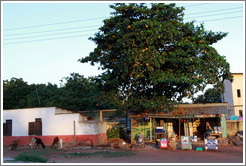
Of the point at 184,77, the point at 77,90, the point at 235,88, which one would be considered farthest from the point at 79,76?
the point at 184,77

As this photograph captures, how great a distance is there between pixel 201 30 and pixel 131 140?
11.1 m

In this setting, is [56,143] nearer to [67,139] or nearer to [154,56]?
[67,139]

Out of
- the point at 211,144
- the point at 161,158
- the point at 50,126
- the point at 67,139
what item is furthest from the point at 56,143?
the point at 211,144

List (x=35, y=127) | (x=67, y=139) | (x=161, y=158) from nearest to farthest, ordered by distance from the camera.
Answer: (x=161, y=158) < (x=67, y=139) < (x=35, y=127)

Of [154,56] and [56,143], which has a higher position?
[154,56]

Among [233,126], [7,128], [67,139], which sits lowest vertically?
[67,139]

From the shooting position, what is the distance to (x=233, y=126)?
24.5 m

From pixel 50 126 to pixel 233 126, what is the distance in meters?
16.8

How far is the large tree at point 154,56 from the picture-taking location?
63.6ft

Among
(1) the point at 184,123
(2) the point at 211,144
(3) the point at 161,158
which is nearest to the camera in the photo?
(3) the point at 161,158

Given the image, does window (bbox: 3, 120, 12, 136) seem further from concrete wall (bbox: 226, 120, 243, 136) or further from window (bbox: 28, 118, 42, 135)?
concrete wall (bbox: 226, 120, 243, 136)

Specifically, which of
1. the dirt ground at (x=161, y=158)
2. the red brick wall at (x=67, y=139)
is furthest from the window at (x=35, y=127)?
the dirt ground at (x=161, y=158)

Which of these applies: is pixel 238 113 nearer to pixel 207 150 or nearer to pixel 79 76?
pixel 207 150

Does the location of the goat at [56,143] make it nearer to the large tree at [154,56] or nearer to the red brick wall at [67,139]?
the red brick wall at [67,139]
